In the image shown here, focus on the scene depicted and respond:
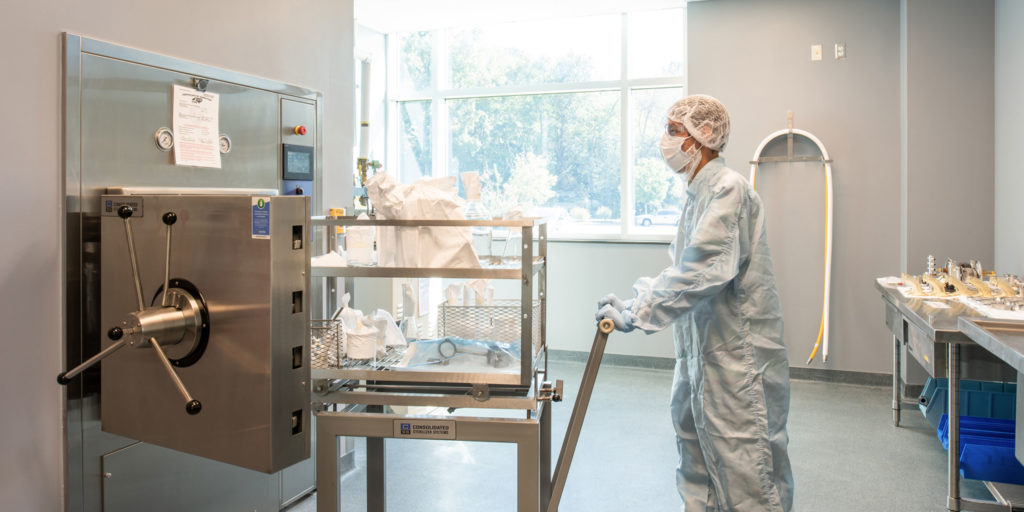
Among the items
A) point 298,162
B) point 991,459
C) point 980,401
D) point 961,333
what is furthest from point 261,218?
point 980,401

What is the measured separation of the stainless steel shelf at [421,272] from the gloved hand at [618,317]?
41 cm

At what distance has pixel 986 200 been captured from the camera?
12.5 feet

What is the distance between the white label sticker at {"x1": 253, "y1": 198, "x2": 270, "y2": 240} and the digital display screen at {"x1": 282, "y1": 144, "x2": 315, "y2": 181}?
122 centimetres

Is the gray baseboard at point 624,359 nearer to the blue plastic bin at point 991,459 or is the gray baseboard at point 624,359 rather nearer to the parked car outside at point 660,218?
the parked car outside at point 660,218

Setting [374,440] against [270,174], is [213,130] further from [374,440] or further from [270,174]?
[374,440]

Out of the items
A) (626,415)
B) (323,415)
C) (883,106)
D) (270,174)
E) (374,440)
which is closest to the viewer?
(323,415)

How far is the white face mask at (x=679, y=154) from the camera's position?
224 centimetres

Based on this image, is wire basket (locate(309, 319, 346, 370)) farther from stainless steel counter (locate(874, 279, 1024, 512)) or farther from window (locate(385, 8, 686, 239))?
window (locate(385, 8, 686, 239))

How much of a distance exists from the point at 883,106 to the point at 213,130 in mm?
3904

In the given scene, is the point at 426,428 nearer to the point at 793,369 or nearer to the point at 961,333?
the point at 961,333

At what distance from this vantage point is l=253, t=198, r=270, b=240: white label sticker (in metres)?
1.24

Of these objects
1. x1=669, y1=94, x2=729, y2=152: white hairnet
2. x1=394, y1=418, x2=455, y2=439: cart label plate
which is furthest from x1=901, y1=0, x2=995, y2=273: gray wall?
x1=394, y1=418, x2=455, y2=439: cart label plate

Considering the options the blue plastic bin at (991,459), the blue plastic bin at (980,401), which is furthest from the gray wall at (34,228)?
the blue plastic bin at (980,401)

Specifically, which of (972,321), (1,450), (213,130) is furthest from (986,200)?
(1,450)
